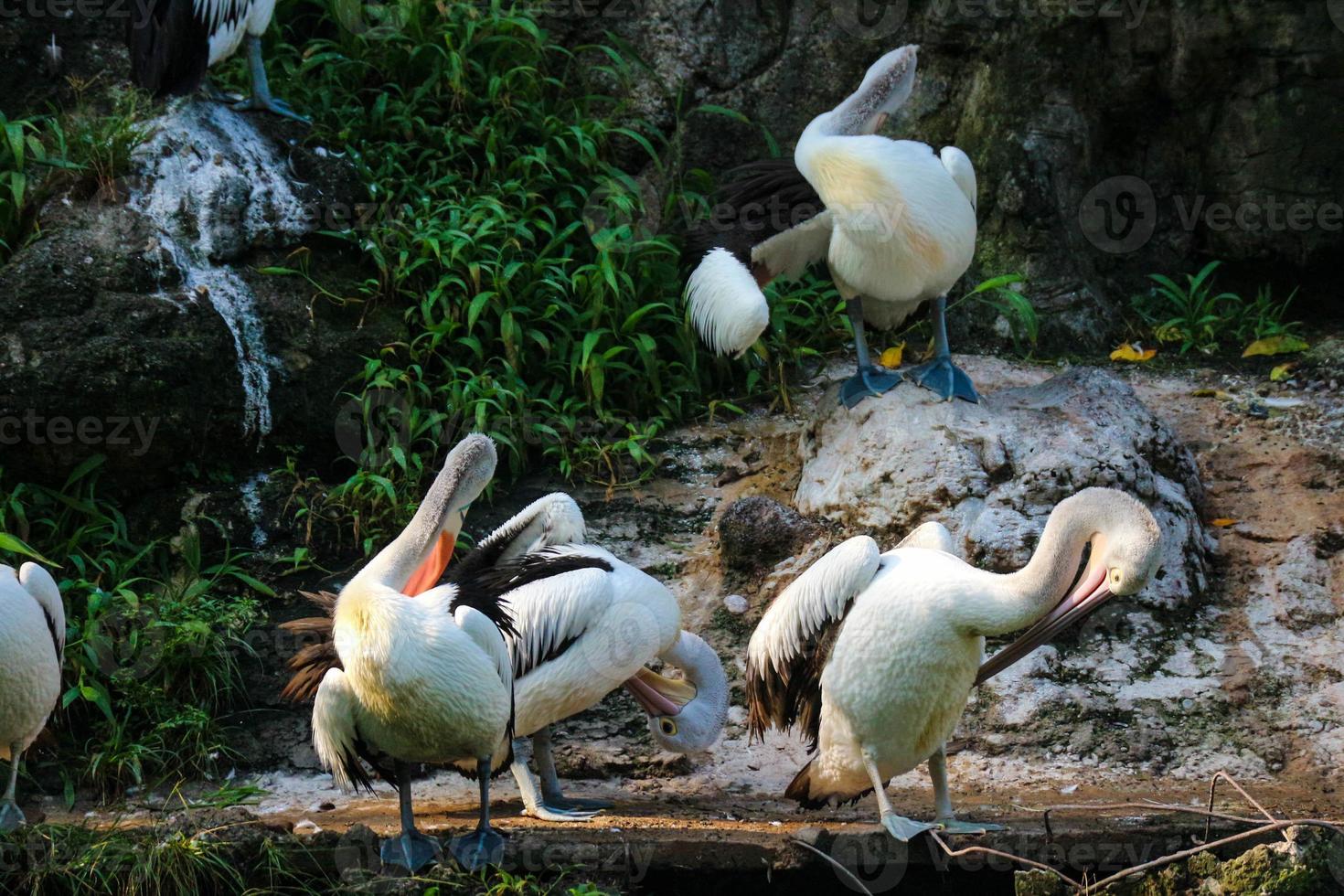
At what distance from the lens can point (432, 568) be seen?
521 cm

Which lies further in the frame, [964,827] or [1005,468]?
[1005,468]

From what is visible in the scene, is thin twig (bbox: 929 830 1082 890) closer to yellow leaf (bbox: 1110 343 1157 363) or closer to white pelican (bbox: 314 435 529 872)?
white pelican (bbox: 314 435 529 872)

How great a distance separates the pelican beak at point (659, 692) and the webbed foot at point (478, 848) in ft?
3.83

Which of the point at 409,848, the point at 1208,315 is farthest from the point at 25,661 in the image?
the point at 1208,315

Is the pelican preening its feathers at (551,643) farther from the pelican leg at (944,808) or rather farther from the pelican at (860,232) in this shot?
the pelican at (860,232)

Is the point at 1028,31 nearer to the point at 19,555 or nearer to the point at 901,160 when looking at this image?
the point at 901,160

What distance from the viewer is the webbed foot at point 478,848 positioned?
4691 millimetres

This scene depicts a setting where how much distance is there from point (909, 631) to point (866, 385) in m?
2.36

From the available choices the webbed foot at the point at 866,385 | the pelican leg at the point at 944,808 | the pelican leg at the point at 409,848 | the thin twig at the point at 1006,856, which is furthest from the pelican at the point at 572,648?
the webbed foot at the point at 866,385

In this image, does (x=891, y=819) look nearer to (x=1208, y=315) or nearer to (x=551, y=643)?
(x=551, y=643)

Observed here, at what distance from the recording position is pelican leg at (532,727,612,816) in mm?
5660

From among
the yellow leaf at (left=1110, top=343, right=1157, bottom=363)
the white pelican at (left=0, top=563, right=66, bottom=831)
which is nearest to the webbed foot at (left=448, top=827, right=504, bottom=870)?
the white pelican at (left=0, top=563, right=66, bottom=831)

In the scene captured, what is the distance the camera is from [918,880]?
4.88 metres

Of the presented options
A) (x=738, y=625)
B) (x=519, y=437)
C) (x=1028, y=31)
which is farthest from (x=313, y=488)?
(x=1028, y=31)
